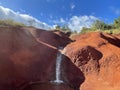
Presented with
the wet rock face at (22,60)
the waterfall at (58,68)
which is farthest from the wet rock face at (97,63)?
the wet rock face at (22,60)

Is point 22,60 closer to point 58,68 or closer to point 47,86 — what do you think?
point 47,86

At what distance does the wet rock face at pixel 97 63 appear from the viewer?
24866mm

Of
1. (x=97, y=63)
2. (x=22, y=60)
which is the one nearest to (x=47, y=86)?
(x=22, y=60)

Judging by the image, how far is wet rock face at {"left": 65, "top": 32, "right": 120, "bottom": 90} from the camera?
24866 mm

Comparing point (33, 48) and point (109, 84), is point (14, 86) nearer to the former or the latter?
point (33, 48)

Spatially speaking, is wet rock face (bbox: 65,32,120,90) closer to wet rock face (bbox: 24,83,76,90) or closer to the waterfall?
the waterfall

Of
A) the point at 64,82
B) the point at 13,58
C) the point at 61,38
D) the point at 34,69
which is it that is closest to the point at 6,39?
the point at 13,58

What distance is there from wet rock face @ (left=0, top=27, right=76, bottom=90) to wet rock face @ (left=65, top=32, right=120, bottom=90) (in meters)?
2.65

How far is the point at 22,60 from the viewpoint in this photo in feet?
85.2

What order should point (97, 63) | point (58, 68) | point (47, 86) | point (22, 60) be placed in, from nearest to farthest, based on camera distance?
point (47, 86) < point (22, 60) < point (58, 68) < point (97, 63)

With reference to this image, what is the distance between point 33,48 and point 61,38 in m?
10.1

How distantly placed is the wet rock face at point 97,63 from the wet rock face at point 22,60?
2648mm

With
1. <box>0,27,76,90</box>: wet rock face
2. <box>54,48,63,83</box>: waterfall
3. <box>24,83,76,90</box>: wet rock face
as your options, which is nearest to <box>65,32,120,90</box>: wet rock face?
<box>54,48,63,83</box>: waterfall

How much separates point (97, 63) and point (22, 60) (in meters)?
7.74
